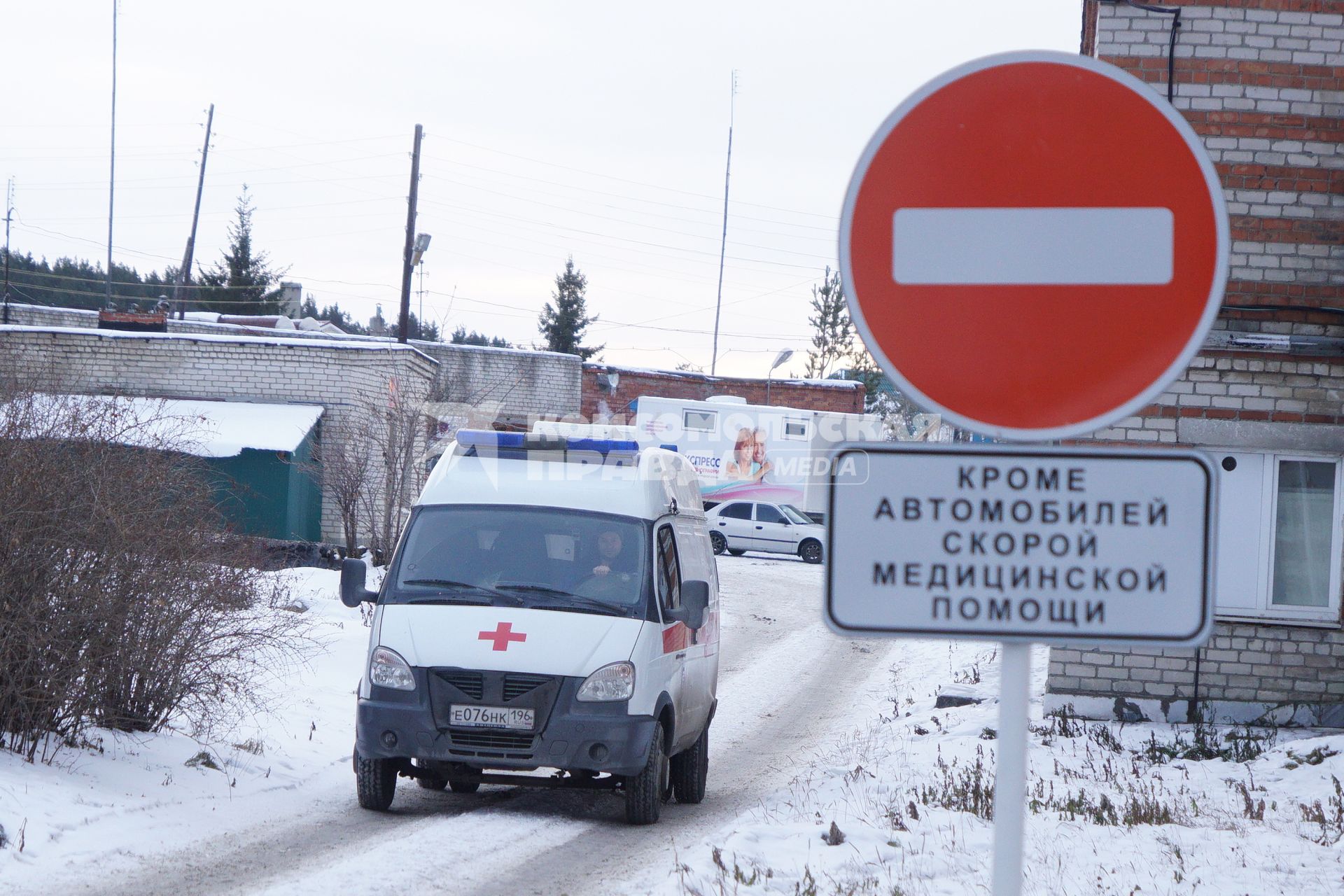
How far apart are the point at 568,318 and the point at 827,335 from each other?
2230 centimetres

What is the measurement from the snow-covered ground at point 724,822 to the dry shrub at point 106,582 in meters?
0.35

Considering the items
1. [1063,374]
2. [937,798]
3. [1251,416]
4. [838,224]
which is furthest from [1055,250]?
[1251,416]

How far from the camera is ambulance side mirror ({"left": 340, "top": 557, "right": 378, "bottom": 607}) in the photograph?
28.8 feet

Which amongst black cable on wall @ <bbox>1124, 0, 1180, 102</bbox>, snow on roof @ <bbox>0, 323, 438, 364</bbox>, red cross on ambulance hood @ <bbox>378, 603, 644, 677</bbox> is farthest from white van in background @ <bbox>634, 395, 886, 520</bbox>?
red cross on ambulance hood @ <bbox>378, 603, 644, 677</bbox>

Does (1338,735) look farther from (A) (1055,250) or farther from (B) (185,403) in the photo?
(B) (185,403)

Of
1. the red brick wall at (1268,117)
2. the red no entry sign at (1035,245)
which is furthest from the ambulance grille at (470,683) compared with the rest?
the red brick wall at (1268,117)

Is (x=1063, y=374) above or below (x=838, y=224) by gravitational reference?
below

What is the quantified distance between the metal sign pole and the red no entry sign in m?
0.44

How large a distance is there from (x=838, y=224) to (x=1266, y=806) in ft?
24.0

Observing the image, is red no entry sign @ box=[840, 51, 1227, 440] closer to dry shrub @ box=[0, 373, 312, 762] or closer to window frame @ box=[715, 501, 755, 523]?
dry shrub @ box=[0, 373, 312, 762]

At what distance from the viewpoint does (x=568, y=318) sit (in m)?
78.1

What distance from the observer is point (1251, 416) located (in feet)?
39.3

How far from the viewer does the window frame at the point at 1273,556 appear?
11938 millimetres

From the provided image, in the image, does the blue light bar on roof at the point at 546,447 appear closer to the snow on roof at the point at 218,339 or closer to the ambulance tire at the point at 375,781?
the ambulance tire at the point at 375,781
